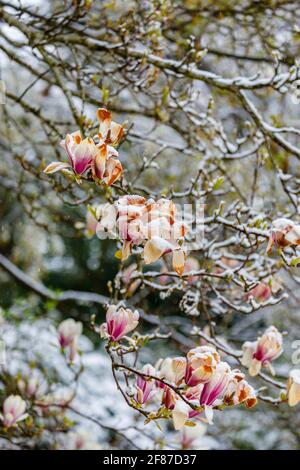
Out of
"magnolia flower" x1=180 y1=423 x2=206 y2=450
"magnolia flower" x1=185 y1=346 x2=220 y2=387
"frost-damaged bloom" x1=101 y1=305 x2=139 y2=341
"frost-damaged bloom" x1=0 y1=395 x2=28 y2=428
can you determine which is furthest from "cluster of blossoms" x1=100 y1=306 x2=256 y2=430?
"magnolia flower" x1=180 y1=423 x2=206 y2=450

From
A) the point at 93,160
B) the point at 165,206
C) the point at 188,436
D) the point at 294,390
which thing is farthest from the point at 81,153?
the point at 188,436

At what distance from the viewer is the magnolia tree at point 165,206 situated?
3.55 feet

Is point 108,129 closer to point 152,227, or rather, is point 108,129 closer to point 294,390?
point 152,227

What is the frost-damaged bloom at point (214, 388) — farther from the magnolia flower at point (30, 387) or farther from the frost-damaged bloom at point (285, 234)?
the magnolia flower at point (30, 387)

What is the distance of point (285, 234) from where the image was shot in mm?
1098

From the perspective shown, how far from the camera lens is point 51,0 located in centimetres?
282

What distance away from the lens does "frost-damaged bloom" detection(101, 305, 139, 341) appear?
120cm

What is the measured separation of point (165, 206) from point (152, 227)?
1.5 inches

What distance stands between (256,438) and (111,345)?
8.91ft

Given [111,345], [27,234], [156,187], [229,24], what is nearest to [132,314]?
[111,345]

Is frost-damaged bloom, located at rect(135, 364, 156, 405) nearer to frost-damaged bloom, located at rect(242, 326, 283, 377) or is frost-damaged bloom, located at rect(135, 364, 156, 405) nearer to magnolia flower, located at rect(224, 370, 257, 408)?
magnolia flower, located at rect(224, 370, 257, 408)

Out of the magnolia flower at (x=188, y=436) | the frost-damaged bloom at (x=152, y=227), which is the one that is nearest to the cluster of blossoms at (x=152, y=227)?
the frost-damaged bloom at (x=152, y=227)

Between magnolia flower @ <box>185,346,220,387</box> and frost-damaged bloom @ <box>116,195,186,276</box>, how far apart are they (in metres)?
0.15

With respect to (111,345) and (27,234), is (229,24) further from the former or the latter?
(27,234)
